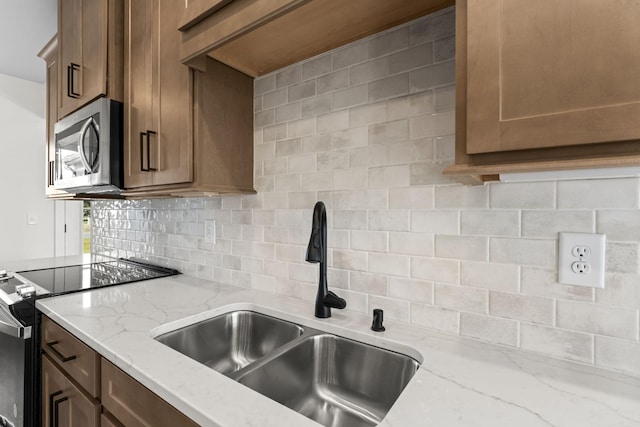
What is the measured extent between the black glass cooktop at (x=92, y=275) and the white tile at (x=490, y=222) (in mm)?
1553

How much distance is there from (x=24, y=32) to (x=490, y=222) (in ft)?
11.1

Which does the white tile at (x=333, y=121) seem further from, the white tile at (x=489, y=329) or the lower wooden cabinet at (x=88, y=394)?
the lower wooden cabinet at (x=88, y=394)

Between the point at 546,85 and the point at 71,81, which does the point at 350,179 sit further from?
the point at 71,81

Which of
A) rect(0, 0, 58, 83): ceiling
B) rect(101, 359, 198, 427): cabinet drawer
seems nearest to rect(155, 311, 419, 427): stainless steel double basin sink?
rect(101, 359, 198, 427): cabinet drawer

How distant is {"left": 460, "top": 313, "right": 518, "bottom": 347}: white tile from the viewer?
88cm

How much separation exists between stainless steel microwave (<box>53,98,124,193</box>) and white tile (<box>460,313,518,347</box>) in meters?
1.57

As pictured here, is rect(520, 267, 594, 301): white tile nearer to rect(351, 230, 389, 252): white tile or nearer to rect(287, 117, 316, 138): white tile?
rect(351, 230, 389, 252): white tile

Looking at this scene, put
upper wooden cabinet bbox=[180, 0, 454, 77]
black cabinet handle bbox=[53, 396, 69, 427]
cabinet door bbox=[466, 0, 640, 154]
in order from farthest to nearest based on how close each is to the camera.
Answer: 1. black cabinet handle bbox=[53, 396, 69, 427]
2. upper wooden cabinet bbox=[180, 0, 454, 77]
3. cabinet door bbox=[466, 0, 640, 154]

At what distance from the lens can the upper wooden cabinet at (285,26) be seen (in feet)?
3.04

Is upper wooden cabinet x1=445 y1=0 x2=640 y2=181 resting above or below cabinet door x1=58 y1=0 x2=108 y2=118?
below

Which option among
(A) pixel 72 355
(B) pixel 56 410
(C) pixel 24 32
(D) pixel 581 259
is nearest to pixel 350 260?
(D) pixel 581 259

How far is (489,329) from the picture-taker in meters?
0.91

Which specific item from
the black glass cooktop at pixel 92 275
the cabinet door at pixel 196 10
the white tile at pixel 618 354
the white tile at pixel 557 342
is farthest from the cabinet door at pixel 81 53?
the white tile at pixel 618 354

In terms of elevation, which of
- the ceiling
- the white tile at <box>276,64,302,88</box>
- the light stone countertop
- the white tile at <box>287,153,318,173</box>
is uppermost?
the ceiling
